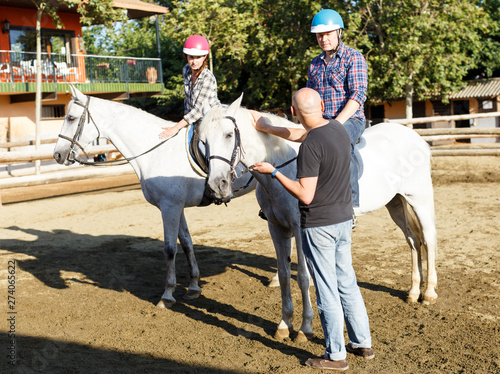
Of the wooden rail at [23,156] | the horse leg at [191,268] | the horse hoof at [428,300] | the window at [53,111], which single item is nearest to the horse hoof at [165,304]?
the horse leg at [191,268]

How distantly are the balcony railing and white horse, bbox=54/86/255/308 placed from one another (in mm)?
15198

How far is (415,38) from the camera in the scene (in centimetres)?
2042

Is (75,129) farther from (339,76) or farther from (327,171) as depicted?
(327,171)

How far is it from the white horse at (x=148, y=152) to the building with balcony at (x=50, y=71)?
1522 cm

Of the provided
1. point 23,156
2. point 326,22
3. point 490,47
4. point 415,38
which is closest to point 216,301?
point 326,22

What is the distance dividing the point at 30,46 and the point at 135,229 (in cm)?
1576

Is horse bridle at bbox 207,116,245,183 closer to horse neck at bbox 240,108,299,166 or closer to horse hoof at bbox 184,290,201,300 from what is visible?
horse neck at bbox 240,108,299,166

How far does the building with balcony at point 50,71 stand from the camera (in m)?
19.5

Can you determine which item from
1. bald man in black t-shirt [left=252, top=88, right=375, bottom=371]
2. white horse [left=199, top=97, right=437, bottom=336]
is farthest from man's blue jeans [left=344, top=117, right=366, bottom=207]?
bald man in black t-shirt [left=252, top=88, right=375, bottom=371]

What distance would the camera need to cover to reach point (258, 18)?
23844mm

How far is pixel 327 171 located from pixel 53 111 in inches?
866

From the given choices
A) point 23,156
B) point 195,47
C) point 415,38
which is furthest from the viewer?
point 415,38

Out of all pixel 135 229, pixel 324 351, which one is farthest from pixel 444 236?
pixel 135 229

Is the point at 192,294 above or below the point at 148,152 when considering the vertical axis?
below
